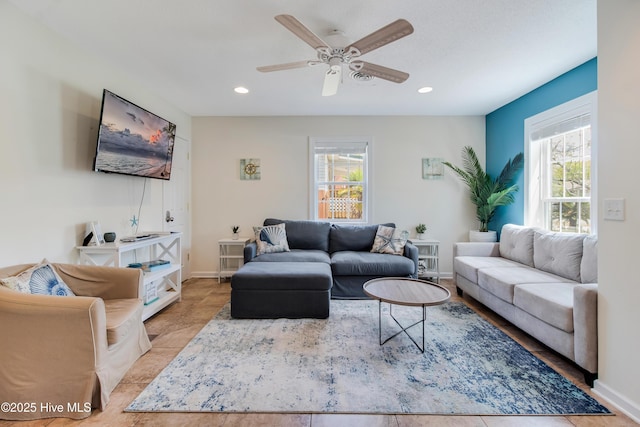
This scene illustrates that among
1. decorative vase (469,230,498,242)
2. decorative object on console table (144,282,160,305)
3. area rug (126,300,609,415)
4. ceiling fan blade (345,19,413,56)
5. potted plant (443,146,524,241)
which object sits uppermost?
ceiling fan blade (345,19,413,56)

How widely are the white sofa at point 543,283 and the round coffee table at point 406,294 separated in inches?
25.5

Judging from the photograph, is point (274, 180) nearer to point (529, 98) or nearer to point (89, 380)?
point (89, 380)

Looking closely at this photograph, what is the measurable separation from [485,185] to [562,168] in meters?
0.91

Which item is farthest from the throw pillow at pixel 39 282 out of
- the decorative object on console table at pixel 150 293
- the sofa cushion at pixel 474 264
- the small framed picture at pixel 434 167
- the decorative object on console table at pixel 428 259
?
the small framed picture at pixel 434 167

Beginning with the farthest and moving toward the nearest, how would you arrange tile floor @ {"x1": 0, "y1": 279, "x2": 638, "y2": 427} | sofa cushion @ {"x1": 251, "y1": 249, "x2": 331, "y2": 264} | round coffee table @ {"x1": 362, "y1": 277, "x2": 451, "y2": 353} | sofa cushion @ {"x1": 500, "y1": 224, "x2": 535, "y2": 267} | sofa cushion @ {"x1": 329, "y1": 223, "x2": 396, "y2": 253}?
sofa cushion @ {"x1": 329, "y1": 223, "x2": 396, "y2": 253}
sofa cushion @ {"x1": 251, "y1": 249, "x2": 331, "y2": 264}
sofa cushion @ {"x1": 500, "y1": 224, "x2": 535, "y2": 267}
round coffee table @ {"x1": 362, "y1": 277, "x2": 451, "y2": 353}
tile floor @ {"x1": 0, "y1": 279, "x2": 638, "y2": 427}

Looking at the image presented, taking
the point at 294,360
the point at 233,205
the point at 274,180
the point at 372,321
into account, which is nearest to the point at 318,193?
the point at 274,180

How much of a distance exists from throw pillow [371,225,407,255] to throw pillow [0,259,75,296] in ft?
10.3

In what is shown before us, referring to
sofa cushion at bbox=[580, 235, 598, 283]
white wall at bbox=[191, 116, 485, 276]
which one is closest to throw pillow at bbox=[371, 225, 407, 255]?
white wall at bbox=[191, 116, 485, 276]

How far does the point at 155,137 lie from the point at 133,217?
2.97 feet

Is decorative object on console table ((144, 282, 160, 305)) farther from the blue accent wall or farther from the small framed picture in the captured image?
the blue accent wall

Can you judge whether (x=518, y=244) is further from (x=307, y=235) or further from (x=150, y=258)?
(x=150, y=258)

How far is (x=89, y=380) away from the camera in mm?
1528

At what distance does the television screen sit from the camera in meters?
2.36

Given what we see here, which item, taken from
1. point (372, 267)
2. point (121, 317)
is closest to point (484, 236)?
point (372, 267)
